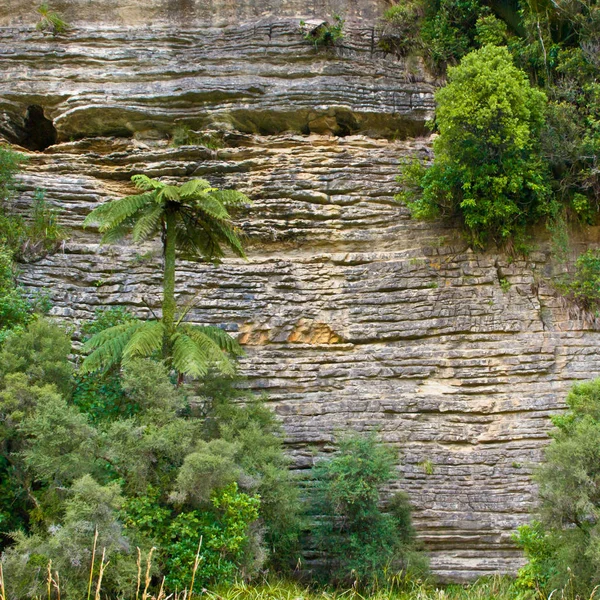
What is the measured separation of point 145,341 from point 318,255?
5.08 meters

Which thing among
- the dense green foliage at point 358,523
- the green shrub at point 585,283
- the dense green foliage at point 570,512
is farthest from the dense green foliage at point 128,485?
the green shrub at point 585,283

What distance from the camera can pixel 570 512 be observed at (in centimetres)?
848

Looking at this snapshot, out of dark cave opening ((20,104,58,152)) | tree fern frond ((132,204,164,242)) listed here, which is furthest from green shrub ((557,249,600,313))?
dark cave opening ((20,104,58,152))

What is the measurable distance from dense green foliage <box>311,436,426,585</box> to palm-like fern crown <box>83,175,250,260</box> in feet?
12.7

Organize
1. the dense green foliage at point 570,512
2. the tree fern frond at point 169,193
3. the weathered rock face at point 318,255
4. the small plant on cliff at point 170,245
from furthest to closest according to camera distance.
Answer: the weathered rock face at point 318,255 → the tree fern frond at point 169,193 → the small plant on cliff at point 170,245 → the dense green foliage at point 570,512

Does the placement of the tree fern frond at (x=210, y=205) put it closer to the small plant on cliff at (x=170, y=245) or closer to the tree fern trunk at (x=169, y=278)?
the small plant on cliff at (x=170, y=245)

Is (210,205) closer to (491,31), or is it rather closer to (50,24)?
(491,31)

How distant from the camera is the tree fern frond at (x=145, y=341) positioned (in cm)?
984

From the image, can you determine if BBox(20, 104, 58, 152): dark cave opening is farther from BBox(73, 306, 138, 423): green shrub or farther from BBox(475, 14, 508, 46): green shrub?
BBox(475, 14, 508, 46): green shrub

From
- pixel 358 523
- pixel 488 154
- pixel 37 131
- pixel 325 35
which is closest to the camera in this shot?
pixel 358 523

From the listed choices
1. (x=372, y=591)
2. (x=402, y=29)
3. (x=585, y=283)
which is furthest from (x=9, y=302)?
(x=402, y=29)

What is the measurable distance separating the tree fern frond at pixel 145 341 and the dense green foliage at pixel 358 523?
126 inches

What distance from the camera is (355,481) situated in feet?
34.2

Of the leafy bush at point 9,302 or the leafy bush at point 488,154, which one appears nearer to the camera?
the leafy bush at point 9,302
